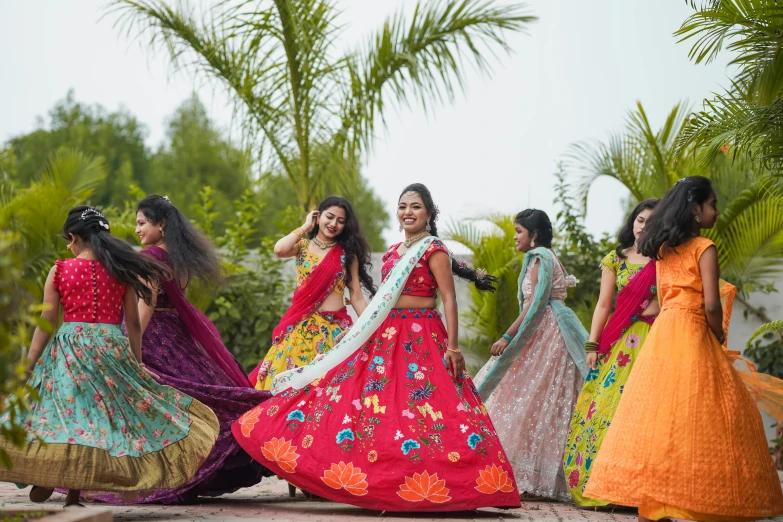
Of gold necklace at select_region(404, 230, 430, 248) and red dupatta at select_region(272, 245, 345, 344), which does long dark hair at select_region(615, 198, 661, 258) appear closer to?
gold necklace at select_region(404, 230, 430, 248)

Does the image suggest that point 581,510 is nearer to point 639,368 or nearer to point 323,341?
point 639,368

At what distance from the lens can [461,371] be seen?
5.68m

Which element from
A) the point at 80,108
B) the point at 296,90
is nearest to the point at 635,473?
the point at 296,90

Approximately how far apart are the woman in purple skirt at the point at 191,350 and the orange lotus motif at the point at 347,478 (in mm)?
1007

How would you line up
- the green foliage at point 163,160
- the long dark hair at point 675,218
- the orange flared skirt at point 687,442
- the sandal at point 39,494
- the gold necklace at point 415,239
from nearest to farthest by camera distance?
1. the orange flared skirt at point 687,442
2. the long dark hair at point 675,218
3. the sandal at point 39,494
4. the gold necklace at point 415,239
5. the green foliage at point 163,160

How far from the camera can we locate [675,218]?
16.3 feet

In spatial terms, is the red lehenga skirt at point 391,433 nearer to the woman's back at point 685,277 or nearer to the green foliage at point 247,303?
the woman's back at point 685,277

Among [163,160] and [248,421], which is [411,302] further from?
[163,160]

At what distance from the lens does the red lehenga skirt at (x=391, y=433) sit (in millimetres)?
5316

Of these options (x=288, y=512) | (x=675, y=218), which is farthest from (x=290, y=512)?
(x=675, y=218)

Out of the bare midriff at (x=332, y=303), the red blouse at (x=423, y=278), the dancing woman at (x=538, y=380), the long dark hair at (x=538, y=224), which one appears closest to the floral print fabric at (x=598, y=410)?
the dancing woman at (x=538, y=380)

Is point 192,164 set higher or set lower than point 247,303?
higher

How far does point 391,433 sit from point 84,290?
1.77 metres

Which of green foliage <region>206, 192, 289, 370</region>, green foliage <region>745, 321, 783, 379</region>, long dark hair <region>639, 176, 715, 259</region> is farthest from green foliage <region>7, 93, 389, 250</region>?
long dark hair <region>639, 176, 715, 259</region>
